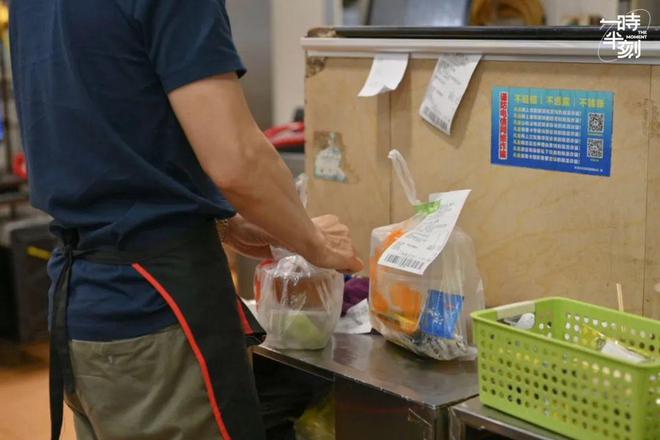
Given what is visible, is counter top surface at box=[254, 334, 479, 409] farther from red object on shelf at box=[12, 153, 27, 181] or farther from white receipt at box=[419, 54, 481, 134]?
red object on shelf at box=[12, 153, 27, 181]

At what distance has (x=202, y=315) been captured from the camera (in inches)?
55.4

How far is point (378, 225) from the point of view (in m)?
2.00

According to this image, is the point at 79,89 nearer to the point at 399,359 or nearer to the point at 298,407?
the point at 399,359

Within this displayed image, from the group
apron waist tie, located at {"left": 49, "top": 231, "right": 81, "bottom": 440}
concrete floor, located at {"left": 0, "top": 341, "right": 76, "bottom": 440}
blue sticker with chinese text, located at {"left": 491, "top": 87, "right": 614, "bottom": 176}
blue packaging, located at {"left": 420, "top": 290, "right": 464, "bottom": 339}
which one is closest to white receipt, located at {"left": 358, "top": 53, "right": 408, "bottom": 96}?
blue sticker with chinese text, located at {"left": 491, "top": 87, "right": 614, "bottom": 176}

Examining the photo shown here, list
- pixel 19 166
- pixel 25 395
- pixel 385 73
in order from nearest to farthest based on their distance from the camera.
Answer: pixel 385 73, pixel 25 395, pixel 19 166

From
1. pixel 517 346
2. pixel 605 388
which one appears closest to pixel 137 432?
pixel 517 346

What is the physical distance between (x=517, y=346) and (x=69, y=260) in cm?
69

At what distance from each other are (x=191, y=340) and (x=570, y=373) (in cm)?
55

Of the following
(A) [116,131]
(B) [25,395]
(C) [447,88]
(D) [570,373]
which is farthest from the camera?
(B) [25,395]

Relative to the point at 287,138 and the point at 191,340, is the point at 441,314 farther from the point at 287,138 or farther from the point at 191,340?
the point at 287,138

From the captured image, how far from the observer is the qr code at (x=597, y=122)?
1.58m

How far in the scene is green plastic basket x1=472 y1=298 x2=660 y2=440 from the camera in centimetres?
117

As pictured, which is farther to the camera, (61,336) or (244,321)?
(244,321)

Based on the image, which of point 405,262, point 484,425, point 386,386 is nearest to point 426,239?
point 405,262
